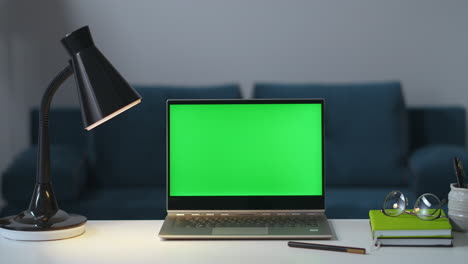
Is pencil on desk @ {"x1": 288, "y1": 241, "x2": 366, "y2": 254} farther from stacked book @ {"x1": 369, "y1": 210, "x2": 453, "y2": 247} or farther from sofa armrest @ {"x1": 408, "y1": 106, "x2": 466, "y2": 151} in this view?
sofa armrest @ {"x1": 408, "y1": 106, "x2": 466, "y2": 151}

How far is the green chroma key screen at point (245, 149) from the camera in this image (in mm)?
1694

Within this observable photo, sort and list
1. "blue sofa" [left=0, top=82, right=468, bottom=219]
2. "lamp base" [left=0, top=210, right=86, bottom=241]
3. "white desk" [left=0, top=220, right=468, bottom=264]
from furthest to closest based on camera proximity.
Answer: "blue sofa" [left=0, top=82, right=468, bottom=219] < "lamp base" [left=0, top=210, right=86, bottom=241] < "white desk" [left=0, top=220, right=468, bottom=264]

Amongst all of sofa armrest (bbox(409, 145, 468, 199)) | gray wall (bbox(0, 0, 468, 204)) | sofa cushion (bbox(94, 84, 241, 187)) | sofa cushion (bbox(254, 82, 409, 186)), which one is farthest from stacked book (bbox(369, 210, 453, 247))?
gray wall (bbox(0, 0, 468, 204))

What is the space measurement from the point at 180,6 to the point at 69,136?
34.6 inches

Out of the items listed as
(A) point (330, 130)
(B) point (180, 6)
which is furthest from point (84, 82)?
(B) point (180, 6)

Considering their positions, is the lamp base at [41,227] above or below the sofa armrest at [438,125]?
below

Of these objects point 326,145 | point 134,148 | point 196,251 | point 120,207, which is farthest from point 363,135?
point 196,251

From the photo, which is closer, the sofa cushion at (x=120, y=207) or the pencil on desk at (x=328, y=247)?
the pencil on desk at (x=328, y=247)

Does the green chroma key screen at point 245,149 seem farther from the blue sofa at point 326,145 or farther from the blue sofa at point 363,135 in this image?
the blue sofa at point 363,135

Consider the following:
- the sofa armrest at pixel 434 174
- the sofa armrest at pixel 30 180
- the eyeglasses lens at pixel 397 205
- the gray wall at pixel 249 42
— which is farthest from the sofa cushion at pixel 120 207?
the eyeglasses lens at pixel 397 205

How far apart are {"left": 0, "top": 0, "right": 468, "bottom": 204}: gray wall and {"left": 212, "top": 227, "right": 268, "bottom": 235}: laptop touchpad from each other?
2154 mm

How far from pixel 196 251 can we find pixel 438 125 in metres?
2.24

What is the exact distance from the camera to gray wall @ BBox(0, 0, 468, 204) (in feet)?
12.0

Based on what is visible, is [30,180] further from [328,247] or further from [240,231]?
[328,247]
